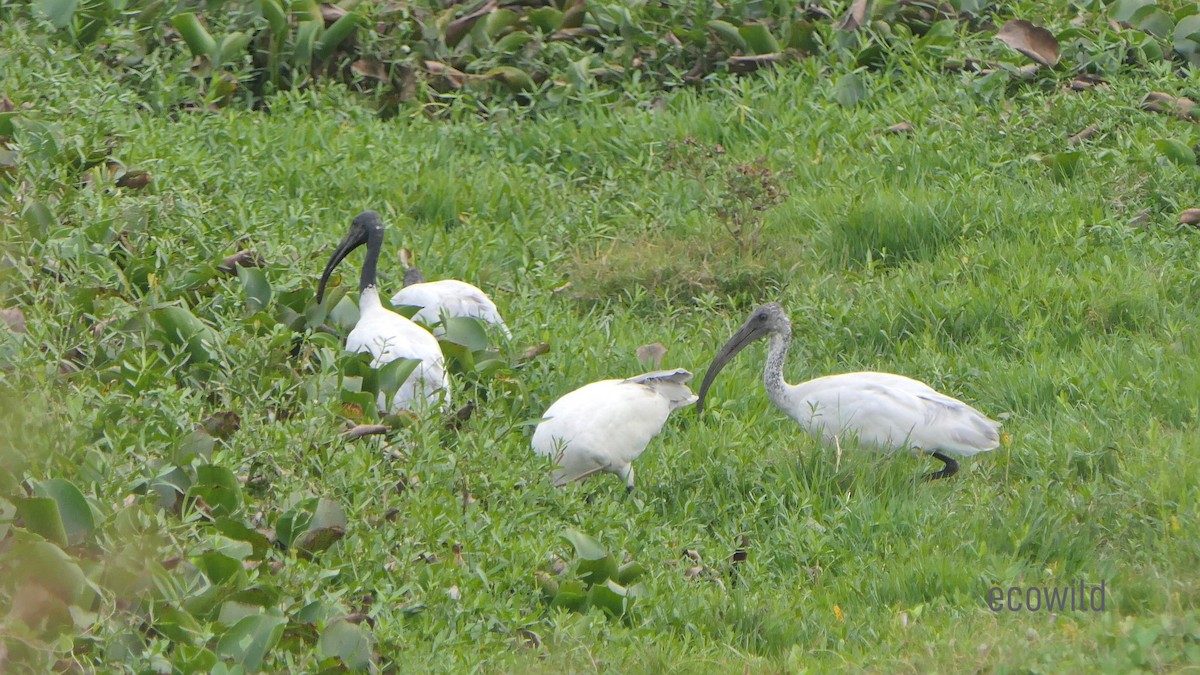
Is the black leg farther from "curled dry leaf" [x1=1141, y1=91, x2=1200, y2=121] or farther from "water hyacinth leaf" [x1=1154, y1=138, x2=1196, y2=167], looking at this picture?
"curled dry leaf" [x1=1141, y1=91, x2=1200, y2=121]

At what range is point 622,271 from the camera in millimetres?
7668

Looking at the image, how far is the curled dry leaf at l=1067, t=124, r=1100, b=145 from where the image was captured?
8344mm

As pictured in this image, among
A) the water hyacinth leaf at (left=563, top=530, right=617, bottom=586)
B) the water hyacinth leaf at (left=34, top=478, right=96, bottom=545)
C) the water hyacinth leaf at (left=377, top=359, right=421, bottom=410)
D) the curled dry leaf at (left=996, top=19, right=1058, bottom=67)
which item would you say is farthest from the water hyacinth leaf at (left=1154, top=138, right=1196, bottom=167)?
the water hyacinth leaf at (left=34, top=478, right=96, bottom=545)

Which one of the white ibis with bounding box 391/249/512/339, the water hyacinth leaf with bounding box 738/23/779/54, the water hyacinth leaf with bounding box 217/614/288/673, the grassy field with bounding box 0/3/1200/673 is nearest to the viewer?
the water hyacinth leaf with bounding box 217/614/288/673

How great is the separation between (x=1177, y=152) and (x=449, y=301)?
3.88 m

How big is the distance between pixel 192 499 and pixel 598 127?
15.8 ft

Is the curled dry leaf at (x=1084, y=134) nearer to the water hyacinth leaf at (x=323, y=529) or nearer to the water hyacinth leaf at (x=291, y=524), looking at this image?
the water hyacinth leaf at (x=323, y=529)

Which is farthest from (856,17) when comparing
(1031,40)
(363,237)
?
(363,237)

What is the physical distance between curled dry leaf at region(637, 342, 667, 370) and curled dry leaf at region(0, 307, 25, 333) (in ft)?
8.39

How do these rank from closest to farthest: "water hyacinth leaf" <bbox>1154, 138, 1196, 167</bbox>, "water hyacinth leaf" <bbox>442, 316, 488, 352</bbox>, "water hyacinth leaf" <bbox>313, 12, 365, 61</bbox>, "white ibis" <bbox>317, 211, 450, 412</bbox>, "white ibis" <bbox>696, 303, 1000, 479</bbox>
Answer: "white ibis" <bbox>696, 303, 1000, 479</bbox> < "white ibis" <bbox>317, 211, 450, 412</bbox> < "water hyacinth leaf" <bbox>442, 316, 488, 352</bbox> < "water hyacinth leaf" <bbox>1154, 138, 1196, 167</bbox> < "water hyacinth leaf" <bbox>313, 12, 365, 61</bbox>

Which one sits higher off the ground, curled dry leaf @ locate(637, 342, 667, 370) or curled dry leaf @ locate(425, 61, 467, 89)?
curled dry leaf @ locate(425, 61, 467, 89)

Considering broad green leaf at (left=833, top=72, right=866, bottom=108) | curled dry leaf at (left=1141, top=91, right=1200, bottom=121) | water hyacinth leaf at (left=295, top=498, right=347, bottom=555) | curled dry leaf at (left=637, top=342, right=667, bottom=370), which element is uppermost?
water hyacinth leaf at (left=295, top=498, right=347, bottom=555)

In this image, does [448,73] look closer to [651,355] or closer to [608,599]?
[651,355]

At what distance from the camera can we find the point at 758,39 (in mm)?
9727
